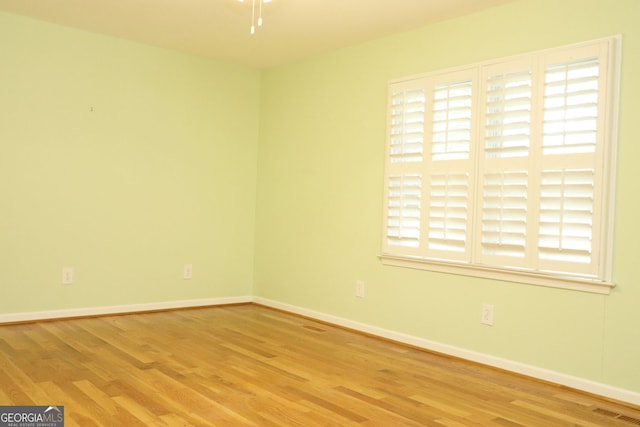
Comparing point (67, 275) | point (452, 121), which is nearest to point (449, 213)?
point (452, 121)

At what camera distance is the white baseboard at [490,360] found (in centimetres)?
292

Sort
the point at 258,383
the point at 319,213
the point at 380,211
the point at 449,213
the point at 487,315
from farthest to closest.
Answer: the point at 319,213 → the point at 380,211 → the point at 449,213 → the point at 487,315 → the point at 258,383

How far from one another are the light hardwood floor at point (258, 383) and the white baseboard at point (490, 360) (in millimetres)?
60

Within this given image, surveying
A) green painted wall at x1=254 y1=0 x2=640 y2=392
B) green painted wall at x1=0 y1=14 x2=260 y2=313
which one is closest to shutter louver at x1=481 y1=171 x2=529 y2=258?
green painted wall at x1=254 y1=0 x2=640 y2=392

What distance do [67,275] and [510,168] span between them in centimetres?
333

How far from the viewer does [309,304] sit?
4.78 meters

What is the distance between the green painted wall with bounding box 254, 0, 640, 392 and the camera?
2.91m

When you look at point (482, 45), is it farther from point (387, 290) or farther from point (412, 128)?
point (387, 290)

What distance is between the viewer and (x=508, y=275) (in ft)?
11.0

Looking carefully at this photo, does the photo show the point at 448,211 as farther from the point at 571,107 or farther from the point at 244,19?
the point at 244,19

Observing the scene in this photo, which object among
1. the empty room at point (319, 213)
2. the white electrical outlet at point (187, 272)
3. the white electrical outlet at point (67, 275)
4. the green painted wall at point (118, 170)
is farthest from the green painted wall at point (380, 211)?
the white electrical outlet at point (67, 275)

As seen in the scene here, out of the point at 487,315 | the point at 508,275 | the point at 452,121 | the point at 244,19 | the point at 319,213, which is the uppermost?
the point at 244,19

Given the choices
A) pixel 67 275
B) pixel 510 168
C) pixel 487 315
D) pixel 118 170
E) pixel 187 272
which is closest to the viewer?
pixel 510 168

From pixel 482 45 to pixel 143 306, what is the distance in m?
3.35
